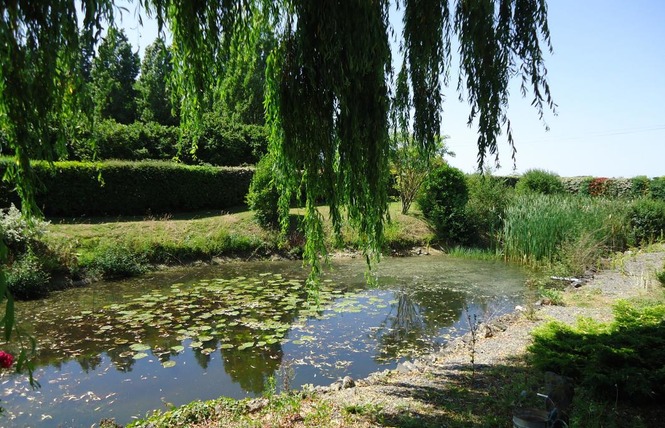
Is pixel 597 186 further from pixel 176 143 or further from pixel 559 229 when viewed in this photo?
pixel 176 143

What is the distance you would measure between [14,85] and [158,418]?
293 cm

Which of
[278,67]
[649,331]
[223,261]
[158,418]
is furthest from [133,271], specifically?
[649,331]

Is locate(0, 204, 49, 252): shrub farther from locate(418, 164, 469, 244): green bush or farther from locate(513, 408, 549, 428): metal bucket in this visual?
locate(418, 164, 469, 244): green bush

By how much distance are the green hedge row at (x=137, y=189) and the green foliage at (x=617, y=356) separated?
11127 mm

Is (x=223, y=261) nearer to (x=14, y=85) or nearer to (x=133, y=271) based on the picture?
(x=133, y=271)

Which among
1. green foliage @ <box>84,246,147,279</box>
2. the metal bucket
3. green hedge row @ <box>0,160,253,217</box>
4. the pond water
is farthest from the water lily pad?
green hedge row @ <box>0,160,253,217</box>

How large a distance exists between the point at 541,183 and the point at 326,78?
18766 millimetres

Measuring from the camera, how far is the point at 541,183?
19641 mm

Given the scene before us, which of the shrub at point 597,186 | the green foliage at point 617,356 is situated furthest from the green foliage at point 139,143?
the shrub at point 597,186

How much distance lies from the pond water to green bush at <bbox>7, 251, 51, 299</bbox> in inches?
13.7

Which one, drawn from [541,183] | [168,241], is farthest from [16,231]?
[541,183]

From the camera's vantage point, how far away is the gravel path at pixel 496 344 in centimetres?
411

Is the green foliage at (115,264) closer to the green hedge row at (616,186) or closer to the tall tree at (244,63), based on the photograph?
the tall tree at (244,63)

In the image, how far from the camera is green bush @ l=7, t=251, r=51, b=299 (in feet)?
27.3
